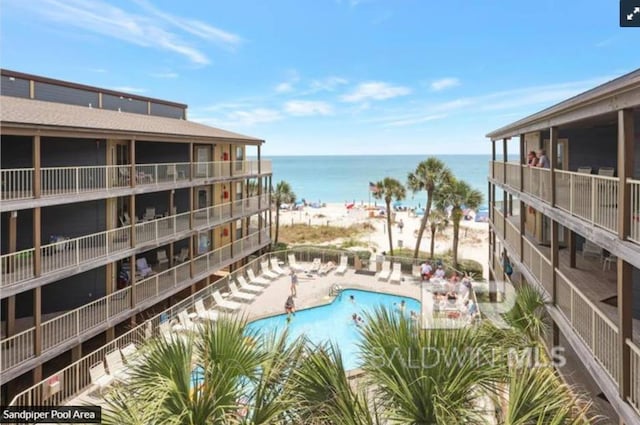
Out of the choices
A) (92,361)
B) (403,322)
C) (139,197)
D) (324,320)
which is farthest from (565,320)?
(139,197)

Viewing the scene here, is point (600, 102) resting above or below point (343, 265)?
above

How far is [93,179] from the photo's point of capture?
18.0m

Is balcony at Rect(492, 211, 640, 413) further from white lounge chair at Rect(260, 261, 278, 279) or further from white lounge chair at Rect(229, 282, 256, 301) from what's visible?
white lounge chair at Rect(260, 261, 278, 279)

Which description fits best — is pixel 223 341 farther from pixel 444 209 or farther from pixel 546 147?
pixel 444 209

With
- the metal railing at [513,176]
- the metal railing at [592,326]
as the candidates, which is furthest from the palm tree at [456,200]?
the metal railing at [592,326]

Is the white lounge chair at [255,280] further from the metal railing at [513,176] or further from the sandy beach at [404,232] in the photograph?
the sandy beach at [404,232]

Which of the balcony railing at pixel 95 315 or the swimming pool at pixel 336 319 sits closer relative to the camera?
the balcony railing at pixel 95 315

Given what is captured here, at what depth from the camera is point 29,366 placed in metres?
13.1

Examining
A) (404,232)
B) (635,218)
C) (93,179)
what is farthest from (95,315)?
(404,232)

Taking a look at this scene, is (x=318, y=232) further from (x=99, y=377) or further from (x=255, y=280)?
(x=99, y=377)

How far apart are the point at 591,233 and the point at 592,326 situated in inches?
78.3

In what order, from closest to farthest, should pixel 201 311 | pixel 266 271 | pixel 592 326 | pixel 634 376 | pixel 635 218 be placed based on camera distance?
1. pixel 634 376
2. pixel 635 218
3. pixel 592 326
4. pixel 201 311
5. pixel 266 271

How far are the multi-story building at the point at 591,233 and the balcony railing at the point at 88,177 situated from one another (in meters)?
15.5

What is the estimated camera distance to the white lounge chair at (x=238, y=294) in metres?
24.0
